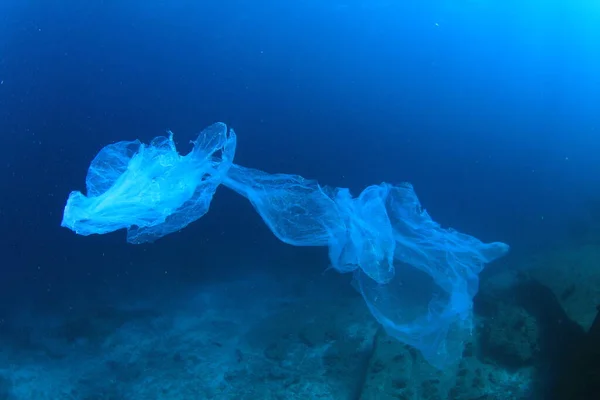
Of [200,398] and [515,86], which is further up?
[515,86]

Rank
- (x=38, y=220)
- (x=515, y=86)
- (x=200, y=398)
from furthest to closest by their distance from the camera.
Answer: (x=515, y=86) → (x=38, y=220) → (x=200, y=398)

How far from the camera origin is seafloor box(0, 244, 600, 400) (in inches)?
245

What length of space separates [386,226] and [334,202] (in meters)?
0.79

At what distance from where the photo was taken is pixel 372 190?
18.7 feet

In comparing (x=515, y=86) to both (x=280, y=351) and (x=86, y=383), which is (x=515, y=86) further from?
(x=86, y=383)

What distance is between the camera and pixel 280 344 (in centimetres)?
845

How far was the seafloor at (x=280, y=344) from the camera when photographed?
6.21m

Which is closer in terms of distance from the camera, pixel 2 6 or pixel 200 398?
pixel 200 398

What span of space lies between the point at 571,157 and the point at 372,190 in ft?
68.0

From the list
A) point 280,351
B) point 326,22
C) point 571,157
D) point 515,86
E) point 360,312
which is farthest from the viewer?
point 515,86

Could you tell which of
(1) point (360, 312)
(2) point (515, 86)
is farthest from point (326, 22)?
(1) point (360, 312)

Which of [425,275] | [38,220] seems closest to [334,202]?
[425,275]

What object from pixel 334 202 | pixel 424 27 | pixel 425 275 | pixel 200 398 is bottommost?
pixel 200 398

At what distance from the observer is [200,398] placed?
728 cm
